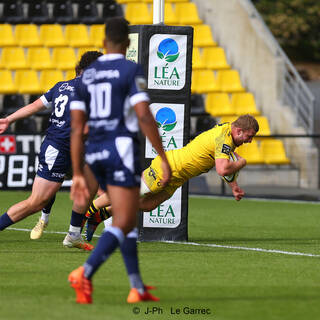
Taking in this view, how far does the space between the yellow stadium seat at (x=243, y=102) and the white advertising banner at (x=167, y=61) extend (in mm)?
11976

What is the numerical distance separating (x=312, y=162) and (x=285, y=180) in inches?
30.0

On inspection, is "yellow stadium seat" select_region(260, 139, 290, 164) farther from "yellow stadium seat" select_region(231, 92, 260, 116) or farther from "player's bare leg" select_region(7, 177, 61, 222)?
"player's bare leg" select_region(7, 177, 61, 222)

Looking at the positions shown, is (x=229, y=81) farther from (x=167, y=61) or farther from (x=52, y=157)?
(x=52, y=157)

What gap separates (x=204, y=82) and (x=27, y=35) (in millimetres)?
4623

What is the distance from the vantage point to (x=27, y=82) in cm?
2261

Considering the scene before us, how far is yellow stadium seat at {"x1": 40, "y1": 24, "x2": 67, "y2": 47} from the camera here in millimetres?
23531

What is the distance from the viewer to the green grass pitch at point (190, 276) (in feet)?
20.4

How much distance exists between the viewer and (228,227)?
13.0 metres

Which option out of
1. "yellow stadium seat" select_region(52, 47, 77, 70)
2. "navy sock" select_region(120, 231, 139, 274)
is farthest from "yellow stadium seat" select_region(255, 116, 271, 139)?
"navy sock" select_region(120, 231, 139, 274)

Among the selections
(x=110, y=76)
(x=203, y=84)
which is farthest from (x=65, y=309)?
(x=203, y=84)

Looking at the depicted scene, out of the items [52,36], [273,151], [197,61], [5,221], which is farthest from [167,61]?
[52,36]

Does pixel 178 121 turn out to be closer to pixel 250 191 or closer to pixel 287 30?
pixel 250 191

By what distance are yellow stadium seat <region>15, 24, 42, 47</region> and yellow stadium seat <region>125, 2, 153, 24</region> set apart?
2.41 metres

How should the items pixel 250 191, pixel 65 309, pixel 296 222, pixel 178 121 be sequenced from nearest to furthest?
1. pixel 65 309
2. pixel 178 121
3. pixel 296 222
4. pixel 250 191
